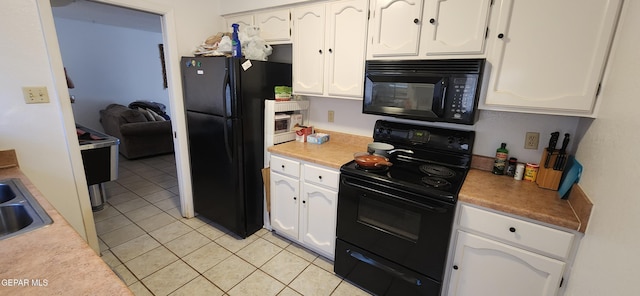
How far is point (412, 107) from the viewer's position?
1767mm

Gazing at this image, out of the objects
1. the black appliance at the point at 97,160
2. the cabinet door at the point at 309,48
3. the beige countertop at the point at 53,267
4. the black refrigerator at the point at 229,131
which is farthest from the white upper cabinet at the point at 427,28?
the black appliance at the point at 97,160

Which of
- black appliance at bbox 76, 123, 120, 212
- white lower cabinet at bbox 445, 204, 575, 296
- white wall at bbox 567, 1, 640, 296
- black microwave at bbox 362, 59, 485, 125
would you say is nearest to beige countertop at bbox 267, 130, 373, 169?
black microwave at bbox 362, 59, 485, 125

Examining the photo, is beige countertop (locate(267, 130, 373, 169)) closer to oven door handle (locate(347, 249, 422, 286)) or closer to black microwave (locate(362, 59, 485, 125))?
black microwave (locate(362, 59, 485, 125))

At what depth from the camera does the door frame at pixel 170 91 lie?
1709 millimetres

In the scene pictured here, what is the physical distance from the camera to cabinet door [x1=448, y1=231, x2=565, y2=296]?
1305mm

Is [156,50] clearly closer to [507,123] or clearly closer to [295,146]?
[295,146]

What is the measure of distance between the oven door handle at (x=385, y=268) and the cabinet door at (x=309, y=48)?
4.10 ft

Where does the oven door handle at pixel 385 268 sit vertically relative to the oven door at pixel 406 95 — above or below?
below

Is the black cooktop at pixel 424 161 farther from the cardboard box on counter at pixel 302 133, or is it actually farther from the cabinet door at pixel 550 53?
the cardboard box on counter at pixel 302 133

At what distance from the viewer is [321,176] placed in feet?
6.52

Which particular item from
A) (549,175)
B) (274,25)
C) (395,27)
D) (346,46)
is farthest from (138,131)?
(549,175)

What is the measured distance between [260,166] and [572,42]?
86.9 inches

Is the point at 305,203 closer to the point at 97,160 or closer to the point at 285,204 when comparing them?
the point at 285,204

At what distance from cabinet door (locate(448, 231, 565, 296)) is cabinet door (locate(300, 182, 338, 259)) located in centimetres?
83
